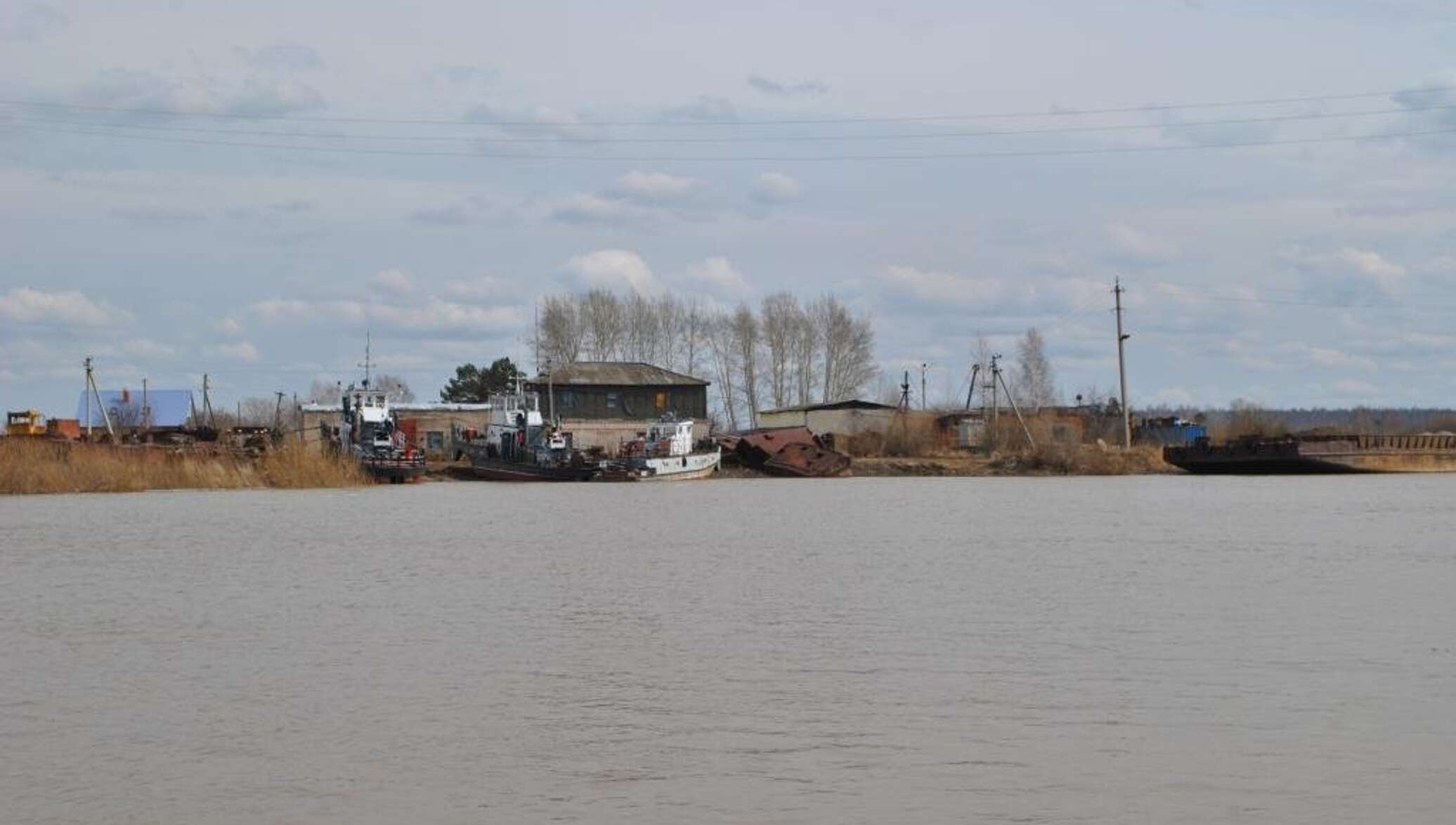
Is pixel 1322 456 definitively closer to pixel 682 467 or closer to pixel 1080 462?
pixel 1080 462

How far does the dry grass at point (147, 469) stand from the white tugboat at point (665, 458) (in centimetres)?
1180

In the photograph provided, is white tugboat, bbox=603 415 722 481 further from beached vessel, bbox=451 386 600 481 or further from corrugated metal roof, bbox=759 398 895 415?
corrugated metal roof, bbox=759 398 895 415

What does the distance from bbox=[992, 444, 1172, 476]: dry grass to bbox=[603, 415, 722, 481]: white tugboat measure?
44.1ft

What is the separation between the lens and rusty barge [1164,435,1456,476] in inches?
2753

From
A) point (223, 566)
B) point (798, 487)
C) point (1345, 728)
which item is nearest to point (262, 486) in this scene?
point (798, 487)

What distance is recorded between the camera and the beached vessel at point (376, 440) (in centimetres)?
6519

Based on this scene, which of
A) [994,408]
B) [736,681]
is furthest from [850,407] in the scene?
[736,681]

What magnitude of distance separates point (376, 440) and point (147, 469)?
39.4 ft

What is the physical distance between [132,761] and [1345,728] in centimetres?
878

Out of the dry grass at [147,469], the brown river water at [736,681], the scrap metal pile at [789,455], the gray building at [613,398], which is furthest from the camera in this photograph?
the gray building at [613,398]

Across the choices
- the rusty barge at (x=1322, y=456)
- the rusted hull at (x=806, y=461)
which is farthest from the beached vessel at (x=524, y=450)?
the rusty barge at (x=1322, y=456)

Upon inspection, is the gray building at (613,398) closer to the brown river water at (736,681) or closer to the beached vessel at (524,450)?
the beached vessel at (524,450)

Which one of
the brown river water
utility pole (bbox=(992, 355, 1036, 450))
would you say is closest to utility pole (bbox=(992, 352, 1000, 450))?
utility pole (bbox=(992, 355, 1036, 450))

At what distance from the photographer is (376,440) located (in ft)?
220
